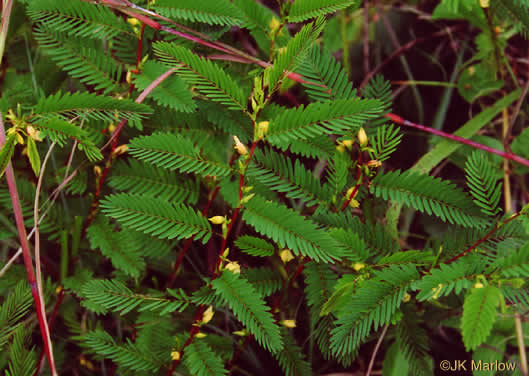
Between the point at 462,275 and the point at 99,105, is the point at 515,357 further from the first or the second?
the point at 99,105

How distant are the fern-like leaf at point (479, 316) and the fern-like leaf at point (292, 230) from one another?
0.27m

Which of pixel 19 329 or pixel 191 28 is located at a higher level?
pixel 191 28

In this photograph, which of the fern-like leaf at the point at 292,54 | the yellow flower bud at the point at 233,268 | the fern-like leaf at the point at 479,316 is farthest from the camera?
the yellow flower bud at the point at 233,268

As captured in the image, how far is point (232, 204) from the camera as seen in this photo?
3.84 ft

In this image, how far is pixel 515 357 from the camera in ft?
4.14


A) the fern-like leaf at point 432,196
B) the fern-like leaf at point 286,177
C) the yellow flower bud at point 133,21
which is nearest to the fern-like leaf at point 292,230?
the fern-like leaf at point 286,177

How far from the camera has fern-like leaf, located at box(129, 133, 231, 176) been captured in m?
0.97

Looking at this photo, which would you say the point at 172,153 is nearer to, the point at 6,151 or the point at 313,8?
the point at 6,151

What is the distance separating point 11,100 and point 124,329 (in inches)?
30.5

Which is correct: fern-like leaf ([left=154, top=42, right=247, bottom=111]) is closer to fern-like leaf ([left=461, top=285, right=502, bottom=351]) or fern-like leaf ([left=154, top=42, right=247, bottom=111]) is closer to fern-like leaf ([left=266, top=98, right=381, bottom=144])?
fern-like leaf ([left=266, top=98, right=381, bottom=144])

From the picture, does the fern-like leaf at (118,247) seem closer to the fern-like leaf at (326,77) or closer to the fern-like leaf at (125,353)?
the fern-like leaf at (125,353)

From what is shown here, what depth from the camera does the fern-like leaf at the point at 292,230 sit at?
0.93 m

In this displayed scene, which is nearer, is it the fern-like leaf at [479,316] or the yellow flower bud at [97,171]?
the fern-like leaf at [479,316]

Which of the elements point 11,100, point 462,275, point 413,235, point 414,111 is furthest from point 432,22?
point 11,100
